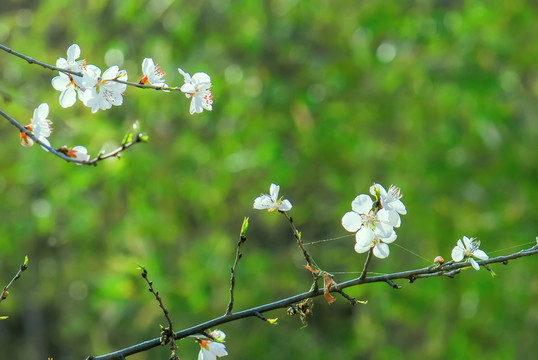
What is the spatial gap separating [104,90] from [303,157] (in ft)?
9.11

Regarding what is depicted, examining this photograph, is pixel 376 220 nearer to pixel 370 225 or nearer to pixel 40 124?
pixel 370 225

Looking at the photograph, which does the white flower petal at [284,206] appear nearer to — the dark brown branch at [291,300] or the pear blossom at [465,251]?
the dark brown branch at [291,300]

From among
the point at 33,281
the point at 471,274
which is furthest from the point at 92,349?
the point at 471,274

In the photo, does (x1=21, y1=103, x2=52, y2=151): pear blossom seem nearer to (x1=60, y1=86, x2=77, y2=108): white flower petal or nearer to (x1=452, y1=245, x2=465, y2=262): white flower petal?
(x1=60, y1=86, x2=77, y2=108): white flower petal

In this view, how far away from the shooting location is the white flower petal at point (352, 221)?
38.4 inches

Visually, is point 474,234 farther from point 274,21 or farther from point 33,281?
point 33,281

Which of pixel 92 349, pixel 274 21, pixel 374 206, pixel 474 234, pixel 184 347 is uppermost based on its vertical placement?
pixel 274 21

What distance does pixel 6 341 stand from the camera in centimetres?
524

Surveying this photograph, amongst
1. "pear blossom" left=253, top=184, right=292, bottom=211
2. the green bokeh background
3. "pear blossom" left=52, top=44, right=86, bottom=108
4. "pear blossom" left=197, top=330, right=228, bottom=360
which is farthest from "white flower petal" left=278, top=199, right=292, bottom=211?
the green bokeh background

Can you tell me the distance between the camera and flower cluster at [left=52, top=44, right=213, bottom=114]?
103 centimetres

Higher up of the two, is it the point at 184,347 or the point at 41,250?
the point at 41,250

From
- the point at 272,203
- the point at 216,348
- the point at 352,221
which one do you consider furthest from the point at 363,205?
the point at 216,348

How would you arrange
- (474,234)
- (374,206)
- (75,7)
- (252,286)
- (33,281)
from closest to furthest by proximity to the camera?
1. (374,206)
2. (474,234)
3. (252,286)
4. (75,7)
5. (33,281)

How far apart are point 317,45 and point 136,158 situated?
1.16 meters
